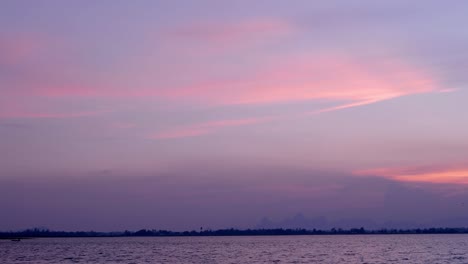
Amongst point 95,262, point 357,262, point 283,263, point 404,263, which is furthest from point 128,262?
point 404,263

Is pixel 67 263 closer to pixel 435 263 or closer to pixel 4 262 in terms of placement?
pixel 4 262

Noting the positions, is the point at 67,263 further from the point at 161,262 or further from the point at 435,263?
the point at 435,263

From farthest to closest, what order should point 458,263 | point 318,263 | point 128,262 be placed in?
point 128,262 → point 318,263 → point 458,263

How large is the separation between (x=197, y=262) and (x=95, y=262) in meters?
Result: 14.5

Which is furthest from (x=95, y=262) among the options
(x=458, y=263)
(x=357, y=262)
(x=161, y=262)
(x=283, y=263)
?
(x=458, y=263)

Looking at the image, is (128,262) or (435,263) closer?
(435,263)

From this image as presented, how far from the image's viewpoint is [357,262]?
8806 cm

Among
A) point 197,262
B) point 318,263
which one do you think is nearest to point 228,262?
point 197,262

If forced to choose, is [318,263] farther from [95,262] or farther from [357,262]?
[95,262]

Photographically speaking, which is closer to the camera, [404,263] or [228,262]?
[404,263]

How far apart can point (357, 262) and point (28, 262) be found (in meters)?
46.6

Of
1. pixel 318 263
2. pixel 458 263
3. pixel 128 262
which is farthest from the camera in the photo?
pixel 128 262

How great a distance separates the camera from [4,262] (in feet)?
308

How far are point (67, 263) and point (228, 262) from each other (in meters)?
22.6
